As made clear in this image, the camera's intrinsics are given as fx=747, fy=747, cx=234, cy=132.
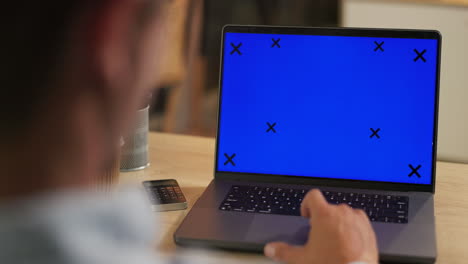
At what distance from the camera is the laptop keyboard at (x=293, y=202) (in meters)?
1.16

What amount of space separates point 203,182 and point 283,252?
13.8 inches

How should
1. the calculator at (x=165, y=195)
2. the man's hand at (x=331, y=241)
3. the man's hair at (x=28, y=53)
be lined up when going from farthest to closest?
the calculator at (x=165, y=195) < the man's hand at (x=331, y=241) < the man's hair at (x=28, y=53)

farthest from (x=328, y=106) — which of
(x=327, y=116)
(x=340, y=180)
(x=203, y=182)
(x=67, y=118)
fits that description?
(x=67, y=118)

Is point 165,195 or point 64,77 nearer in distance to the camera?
point 64,77

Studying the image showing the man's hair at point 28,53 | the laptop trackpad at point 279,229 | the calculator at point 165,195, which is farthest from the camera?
the calculator at point 165,195

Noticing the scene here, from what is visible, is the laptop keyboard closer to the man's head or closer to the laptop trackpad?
the laptop trackpad

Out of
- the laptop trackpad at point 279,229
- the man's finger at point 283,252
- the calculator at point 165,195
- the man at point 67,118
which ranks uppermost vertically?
the man at point 67,118

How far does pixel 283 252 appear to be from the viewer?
1.02 metres

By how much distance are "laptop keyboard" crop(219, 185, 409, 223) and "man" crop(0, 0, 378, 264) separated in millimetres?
712

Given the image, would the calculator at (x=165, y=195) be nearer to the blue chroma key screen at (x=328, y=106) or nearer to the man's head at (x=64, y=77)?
the blue chroma key screen at (x=328, y=106)

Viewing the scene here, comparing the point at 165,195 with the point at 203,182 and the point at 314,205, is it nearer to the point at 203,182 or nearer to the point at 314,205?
the point at 203,182

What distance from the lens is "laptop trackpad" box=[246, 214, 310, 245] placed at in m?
1.08

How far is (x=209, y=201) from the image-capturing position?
1.21 meters

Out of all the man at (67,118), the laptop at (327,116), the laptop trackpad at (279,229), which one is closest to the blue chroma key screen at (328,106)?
the laptop at (327,116)
